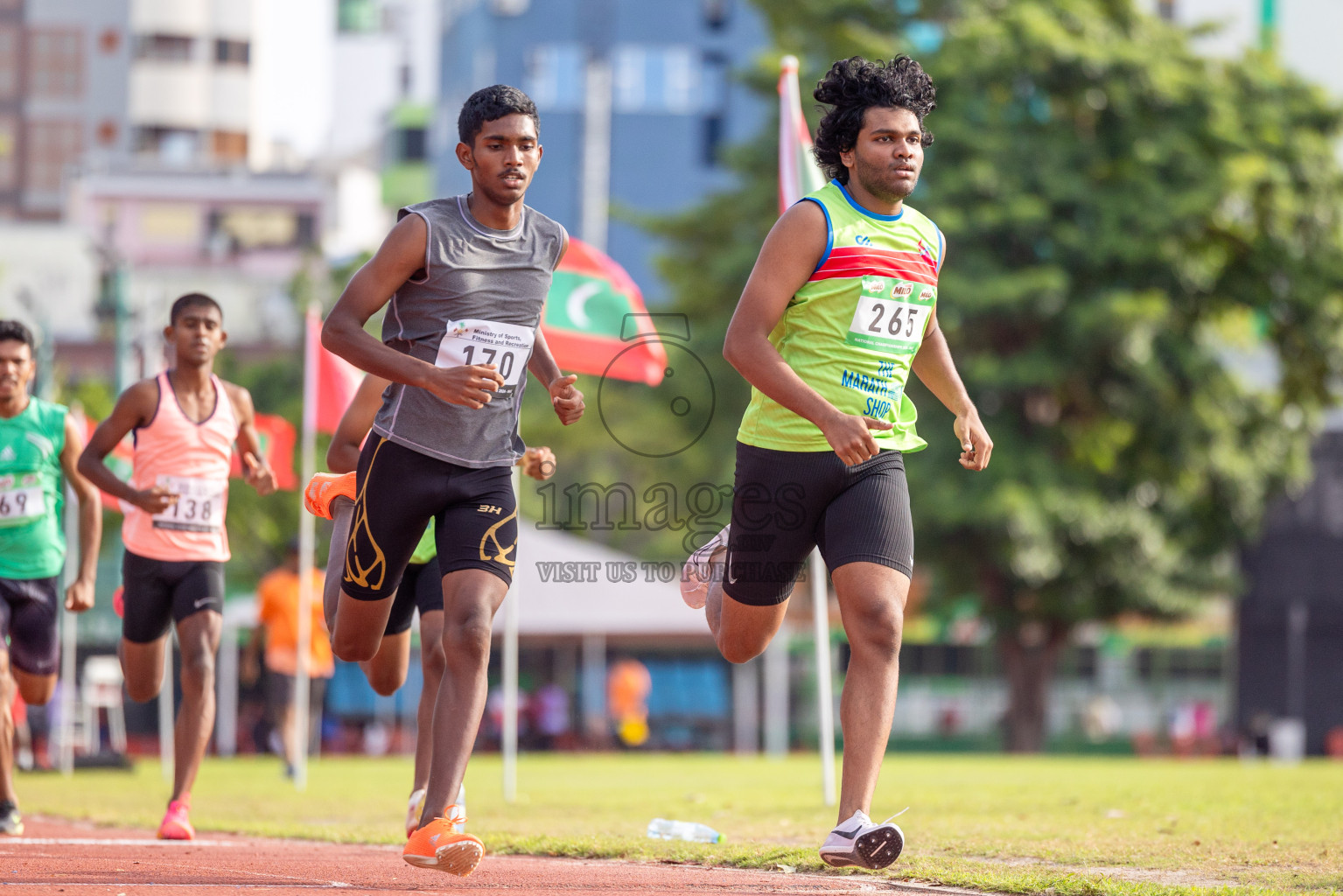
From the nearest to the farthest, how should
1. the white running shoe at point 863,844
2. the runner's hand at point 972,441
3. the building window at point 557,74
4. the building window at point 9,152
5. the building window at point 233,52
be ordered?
the white running shoe at point 863,844 → the runner's hand at point 972,441 → the building window at point 557,74 → the building window at point 233,52 → the building window at point 9,152

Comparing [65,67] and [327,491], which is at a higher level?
[65,67]

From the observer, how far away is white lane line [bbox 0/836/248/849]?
760 centimetres

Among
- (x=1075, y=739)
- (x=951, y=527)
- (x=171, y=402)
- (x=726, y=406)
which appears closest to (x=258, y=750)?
(x=726, y=406)

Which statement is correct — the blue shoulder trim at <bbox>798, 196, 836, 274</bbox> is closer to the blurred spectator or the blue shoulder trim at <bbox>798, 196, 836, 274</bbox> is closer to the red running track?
the red running track

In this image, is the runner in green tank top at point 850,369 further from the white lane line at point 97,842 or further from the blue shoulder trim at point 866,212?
the white lane line at point 97,842

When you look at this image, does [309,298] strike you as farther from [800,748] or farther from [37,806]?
[37,806]

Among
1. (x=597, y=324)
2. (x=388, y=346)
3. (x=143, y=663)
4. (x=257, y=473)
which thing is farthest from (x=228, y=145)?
(x=388, y=346)

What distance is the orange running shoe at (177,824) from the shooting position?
26.2 ft

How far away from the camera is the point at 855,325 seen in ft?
19.9

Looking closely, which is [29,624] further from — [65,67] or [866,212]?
[65,67]

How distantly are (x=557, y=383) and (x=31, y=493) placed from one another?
3.42m

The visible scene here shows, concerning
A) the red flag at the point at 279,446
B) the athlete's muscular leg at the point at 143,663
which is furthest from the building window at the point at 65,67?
the athlete's muscular leg at the point at 143,663

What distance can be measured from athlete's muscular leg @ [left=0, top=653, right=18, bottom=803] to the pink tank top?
2.44 feet

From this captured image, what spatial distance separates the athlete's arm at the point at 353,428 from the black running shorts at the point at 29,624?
1793mm
